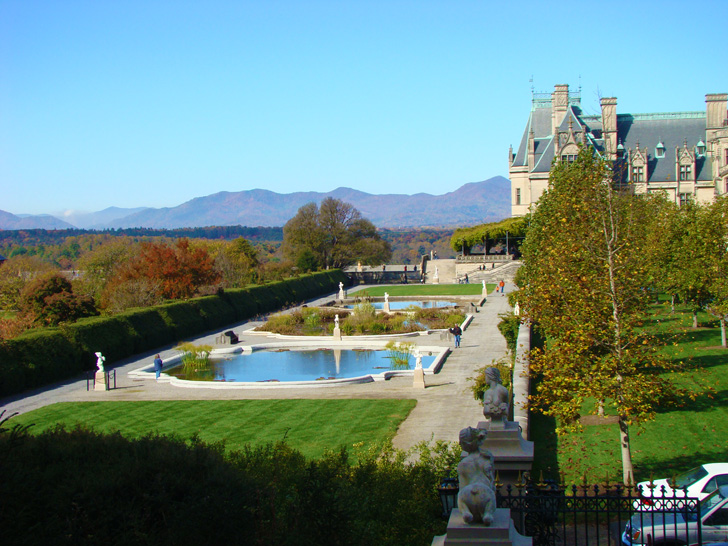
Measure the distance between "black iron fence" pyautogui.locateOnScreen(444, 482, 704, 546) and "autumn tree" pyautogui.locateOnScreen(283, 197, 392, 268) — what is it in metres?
67.8

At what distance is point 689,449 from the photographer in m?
14.0

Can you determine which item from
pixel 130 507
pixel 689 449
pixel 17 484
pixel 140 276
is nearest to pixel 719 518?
pixel 689 449

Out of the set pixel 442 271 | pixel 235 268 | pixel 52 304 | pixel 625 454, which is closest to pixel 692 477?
pixel 625 454

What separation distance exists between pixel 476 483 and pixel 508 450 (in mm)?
2797

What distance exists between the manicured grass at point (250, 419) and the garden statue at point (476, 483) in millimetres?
8311

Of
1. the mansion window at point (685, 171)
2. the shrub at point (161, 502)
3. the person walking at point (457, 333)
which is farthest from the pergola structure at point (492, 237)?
the shrub at point (161, 502)

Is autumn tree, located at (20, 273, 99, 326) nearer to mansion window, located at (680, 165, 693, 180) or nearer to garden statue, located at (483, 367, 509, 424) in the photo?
garden statue, located at (483, 367, 509, 424)

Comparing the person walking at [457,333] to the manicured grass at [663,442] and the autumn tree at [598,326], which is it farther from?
the autumn tree at [598,326]

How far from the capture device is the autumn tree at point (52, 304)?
108 ft

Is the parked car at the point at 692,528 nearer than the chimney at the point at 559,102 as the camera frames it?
Yes

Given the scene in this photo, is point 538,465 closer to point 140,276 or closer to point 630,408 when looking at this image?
point 630,408

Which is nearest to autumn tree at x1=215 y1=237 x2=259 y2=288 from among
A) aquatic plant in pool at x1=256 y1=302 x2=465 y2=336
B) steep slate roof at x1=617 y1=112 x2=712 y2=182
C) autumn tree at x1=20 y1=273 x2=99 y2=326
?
aquatic plant in pool at x1=256 y1=302 x2=465 y2=336

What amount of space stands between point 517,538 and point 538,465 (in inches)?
291

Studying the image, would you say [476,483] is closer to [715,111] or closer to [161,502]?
[161,502]
